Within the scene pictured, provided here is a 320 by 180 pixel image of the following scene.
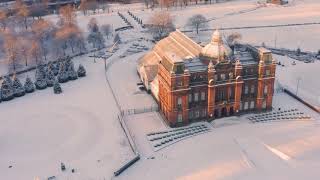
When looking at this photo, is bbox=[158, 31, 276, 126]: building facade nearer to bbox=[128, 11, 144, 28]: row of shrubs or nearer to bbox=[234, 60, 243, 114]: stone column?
bbox=[234, 60, 243, 114]: stone column

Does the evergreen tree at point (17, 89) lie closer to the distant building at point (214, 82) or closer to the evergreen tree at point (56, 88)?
the evergreen tree at point (56, 88)

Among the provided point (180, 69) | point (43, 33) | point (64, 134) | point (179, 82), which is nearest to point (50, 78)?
point (64, 134)

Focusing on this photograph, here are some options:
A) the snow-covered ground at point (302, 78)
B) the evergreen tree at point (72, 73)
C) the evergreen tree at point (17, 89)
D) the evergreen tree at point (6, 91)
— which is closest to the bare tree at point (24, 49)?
the evergreen tree at point (72, 73)

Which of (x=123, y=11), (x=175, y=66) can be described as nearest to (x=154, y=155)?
(x=175, y=66)

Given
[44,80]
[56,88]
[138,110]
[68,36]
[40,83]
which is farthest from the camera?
[68,36]

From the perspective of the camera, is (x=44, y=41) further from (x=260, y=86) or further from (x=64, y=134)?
(x=260, y=86)

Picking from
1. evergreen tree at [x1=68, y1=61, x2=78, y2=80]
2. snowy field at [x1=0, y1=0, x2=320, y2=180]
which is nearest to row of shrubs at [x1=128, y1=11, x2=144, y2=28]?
snowy field at [x1=0, y1=0, x2=320, y2=180]

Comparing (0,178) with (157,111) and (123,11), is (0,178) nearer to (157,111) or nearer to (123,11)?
(157,111)
